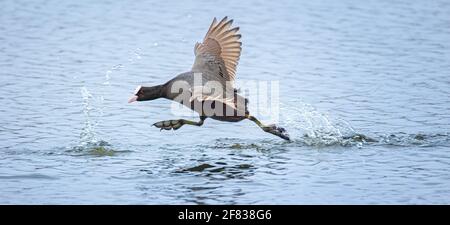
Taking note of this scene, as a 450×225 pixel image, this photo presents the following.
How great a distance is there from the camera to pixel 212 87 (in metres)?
11.4

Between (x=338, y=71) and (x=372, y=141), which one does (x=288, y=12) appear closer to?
(x=338, y=71)

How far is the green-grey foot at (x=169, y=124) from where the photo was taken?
11.7 meters

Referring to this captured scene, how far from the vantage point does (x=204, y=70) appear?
11.8m

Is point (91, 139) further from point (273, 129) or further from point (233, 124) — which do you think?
point (273, 129)

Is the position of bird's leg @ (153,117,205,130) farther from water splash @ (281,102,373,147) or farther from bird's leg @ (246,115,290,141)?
water splash @ (281,102,373,147)

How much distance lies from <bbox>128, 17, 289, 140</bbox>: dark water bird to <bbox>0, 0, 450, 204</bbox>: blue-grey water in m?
0.40

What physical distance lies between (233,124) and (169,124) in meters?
1.20

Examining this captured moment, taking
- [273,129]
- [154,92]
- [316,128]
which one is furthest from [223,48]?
[316,128]

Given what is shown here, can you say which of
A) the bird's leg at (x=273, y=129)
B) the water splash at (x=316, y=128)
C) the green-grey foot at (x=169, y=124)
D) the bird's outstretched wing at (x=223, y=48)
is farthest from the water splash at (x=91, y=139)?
the water splash at (x=316, y=128)

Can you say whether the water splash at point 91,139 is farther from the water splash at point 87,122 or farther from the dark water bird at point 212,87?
the dark water bird at point 212,87

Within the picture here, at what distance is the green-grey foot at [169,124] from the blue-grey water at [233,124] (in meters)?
0.21

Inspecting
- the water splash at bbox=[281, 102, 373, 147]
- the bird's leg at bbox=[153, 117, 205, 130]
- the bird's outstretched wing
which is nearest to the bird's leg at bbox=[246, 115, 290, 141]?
the water splash at bbox=[281, 102, 373, 147]

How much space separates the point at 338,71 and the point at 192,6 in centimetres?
415

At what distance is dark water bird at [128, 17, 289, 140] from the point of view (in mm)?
11156
